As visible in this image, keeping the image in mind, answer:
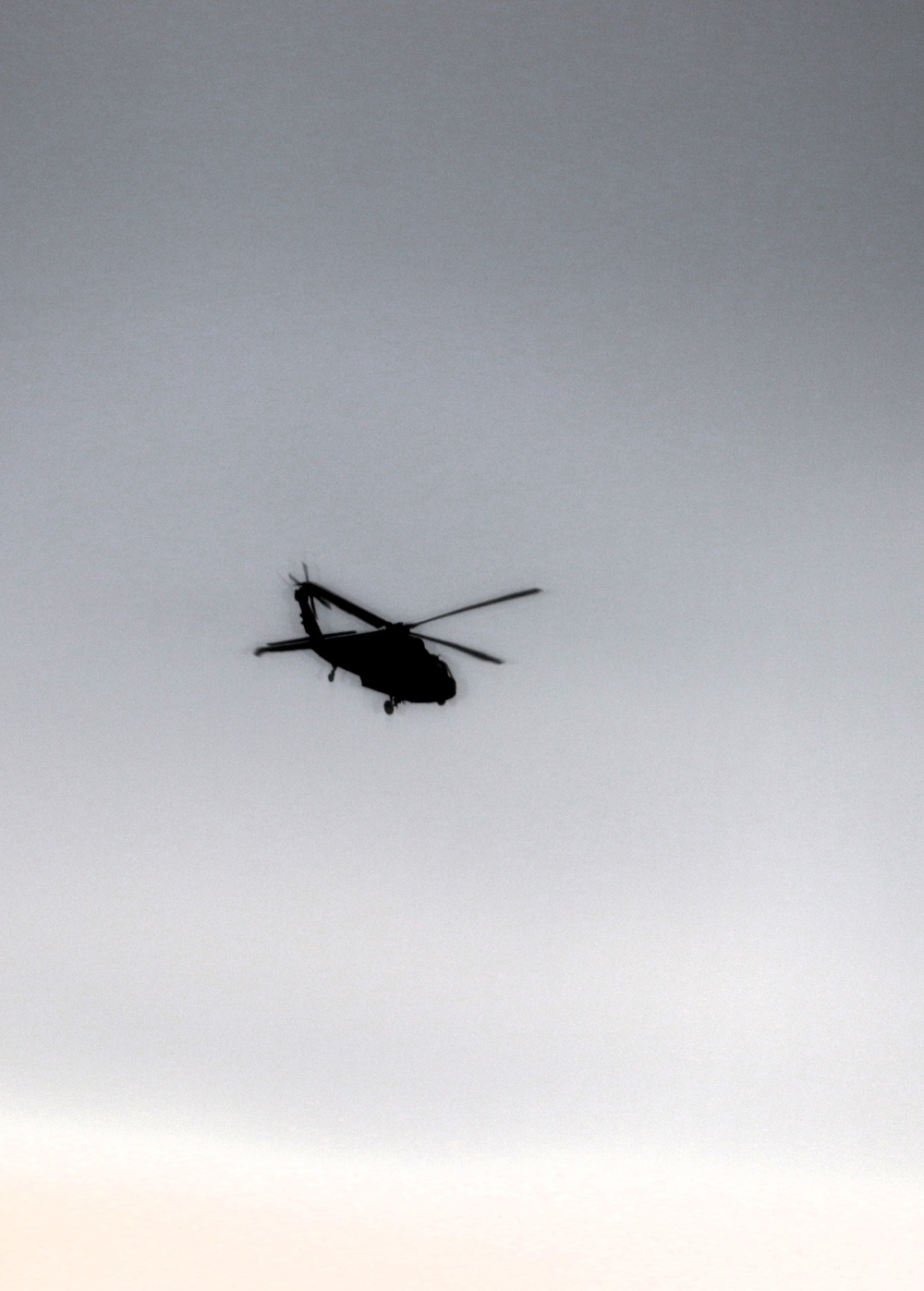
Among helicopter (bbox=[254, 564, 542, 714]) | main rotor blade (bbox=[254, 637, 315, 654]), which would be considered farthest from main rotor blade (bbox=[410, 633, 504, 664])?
main rotor blade (bbox=[254, 637, 315, 654])

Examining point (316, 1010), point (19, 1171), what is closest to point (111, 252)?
point (316, 1010)

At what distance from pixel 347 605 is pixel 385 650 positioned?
124 mm

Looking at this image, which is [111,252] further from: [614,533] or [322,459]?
[614,533]

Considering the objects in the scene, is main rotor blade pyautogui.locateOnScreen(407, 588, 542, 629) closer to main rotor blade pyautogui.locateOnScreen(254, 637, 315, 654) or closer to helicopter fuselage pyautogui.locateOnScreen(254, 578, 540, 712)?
helicopter fuselage pyautogui.locateOnScreen(254, 578, 540, 712)

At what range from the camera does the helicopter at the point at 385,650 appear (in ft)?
9.06

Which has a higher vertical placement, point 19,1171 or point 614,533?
point 614,533

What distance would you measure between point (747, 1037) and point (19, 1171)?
1.47 metres

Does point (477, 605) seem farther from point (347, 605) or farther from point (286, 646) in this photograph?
point (286, 646)

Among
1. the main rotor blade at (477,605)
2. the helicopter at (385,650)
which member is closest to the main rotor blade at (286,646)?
the helicopter at (385,650)

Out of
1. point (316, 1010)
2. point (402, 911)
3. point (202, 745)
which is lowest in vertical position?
point (316, 1010)

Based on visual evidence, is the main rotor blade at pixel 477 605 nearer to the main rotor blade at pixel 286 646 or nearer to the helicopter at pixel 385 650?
the helicopter at pixel 385 650

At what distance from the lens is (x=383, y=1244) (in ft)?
9.00

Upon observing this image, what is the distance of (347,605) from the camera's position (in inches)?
110

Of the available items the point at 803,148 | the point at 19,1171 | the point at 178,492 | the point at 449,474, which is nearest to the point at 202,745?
the point at 178,492
